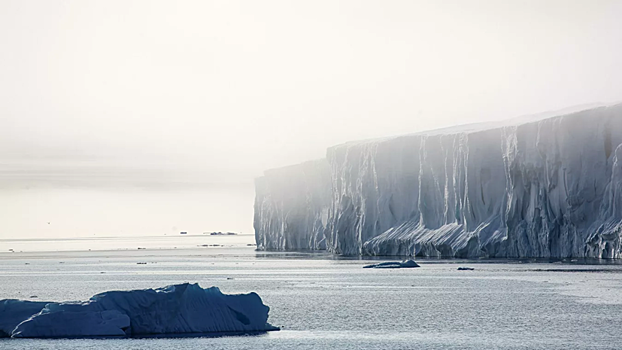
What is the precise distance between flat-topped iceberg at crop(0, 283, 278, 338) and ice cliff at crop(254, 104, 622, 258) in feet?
109

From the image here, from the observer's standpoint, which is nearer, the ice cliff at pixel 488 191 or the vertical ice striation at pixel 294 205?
the ice cliff at pixel 488 191

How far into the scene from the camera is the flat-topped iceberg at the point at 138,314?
75.4ft

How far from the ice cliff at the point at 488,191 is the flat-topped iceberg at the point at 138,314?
3319 cm

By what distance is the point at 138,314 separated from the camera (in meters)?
23.4

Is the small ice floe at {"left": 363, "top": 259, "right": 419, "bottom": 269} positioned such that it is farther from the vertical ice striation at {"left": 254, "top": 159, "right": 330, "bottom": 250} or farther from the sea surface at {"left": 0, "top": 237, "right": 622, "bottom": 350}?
the vertical ice striation at {"left": 254, "top": 159, "right": 330, "bottom": 250}

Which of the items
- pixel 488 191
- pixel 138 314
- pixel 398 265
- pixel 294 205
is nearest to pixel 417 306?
pixel 138 314

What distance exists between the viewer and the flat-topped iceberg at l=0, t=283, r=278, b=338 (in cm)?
2298

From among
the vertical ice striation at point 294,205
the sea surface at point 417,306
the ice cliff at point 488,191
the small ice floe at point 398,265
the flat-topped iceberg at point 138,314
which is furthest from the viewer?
the vertical ice striation at point 294,205

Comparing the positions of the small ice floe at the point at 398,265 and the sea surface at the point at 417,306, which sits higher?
the small ice floe at the point at 398,265

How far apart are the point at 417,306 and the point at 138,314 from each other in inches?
476

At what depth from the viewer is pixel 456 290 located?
125ft

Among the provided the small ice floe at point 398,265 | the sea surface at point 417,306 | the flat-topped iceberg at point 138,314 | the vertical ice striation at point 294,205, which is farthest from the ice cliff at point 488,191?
the flat-topped iceberg at point 138,314

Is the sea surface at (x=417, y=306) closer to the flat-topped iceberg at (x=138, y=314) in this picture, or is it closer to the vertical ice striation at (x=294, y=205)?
the flat-topped iceberg at (x=138, y=314)

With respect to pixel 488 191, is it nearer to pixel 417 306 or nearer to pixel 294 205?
pixel 417 306
